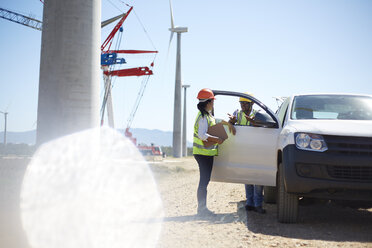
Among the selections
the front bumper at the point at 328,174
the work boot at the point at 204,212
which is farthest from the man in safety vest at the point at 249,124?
the front bumper at the point at 328,174

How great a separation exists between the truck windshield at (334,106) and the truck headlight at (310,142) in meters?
0.92

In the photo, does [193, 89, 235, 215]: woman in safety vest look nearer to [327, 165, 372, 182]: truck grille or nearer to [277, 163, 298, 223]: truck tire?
[277, 163, 298, 223]: truck tire

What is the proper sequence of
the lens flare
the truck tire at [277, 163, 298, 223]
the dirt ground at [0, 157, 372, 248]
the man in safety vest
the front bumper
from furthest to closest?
the man in safety vest → the truck tire at [277, 163, 298, 223] → the lens flare → the front bumper → the dirt ground at [0, 157, 372, 248]

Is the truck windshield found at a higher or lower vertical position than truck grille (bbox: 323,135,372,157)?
higher

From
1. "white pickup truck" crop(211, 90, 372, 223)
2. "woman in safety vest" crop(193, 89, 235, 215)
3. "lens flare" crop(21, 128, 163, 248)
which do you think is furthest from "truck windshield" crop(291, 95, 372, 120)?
"lens flare" crop(21, 128, 163, 248)

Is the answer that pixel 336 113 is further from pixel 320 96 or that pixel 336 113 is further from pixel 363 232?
pixel 363 232

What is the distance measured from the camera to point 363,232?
524cm

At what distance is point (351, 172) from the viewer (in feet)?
16.4

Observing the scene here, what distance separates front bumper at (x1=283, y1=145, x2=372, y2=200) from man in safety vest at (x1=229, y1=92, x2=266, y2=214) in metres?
1.52

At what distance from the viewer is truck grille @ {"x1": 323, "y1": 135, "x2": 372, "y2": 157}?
501 centimetres

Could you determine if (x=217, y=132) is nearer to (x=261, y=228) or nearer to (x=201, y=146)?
(x=201, y=146)

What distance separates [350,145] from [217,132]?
202 centimetres

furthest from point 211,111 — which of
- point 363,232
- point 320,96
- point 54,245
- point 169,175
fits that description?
point 169,175

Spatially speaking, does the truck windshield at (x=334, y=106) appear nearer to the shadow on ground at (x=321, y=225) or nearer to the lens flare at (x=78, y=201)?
the shadow on ground at (x=321, y=225)
